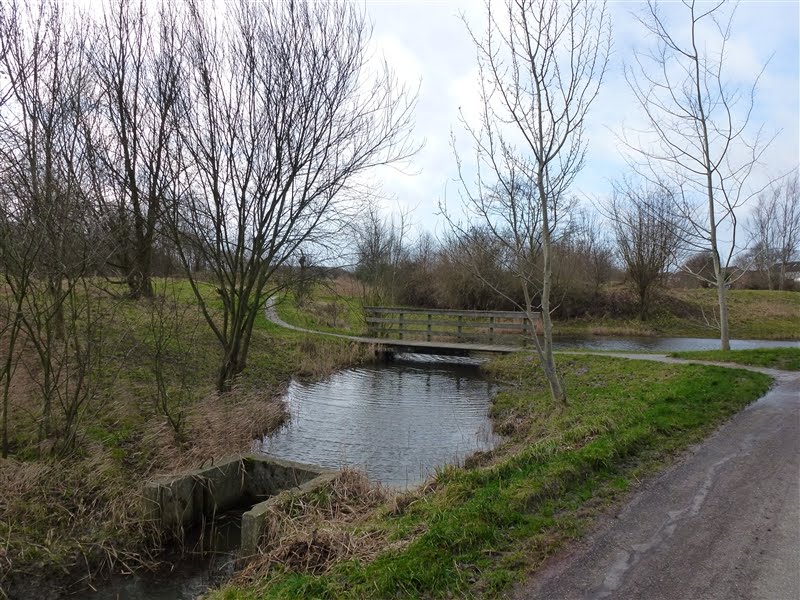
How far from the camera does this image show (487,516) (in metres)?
4.38

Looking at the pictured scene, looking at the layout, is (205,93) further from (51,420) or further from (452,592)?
(452,592)

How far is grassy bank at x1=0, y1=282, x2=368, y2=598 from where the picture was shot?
16.2 ft

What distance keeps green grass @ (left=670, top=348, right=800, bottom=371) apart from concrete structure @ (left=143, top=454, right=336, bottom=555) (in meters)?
10.6

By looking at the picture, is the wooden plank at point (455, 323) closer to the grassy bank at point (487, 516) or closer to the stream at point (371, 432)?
the stream at point (371, 432)

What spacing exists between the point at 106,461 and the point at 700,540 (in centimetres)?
609

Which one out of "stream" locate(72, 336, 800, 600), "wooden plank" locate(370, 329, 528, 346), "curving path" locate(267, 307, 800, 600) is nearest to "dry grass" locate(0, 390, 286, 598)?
"stream" locate(72, 336, 800, 600)

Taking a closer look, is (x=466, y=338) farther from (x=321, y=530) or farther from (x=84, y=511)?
(x=321, y=530)

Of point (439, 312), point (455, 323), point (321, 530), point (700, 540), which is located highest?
point (439, 312)

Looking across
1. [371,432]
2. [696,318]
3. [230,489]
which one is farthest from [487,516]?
[696,318]

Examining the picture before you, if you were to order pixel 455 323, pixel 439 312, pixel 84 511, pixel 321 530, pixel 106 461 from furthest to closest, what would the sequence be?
pixel 455 323 → pixel 439 312 → pixel 106 461 → pixel 84 511 → pixel 321 530

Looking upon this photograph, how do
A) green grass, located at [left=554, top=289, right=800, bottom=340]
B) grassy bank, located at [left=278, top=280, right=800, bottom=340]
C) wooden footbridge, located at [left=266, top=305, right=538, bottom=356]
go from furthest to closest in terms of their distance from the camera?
green grass, located at [left=554, top=289, right=800, bottom=340] → grassy bank, located at [left=278, top=280, right=800, bottom=340] → wooden footbridge, located at [left=266, top=305, right=538, bottom=356]

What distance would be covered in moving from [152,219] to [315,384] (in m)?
6.23

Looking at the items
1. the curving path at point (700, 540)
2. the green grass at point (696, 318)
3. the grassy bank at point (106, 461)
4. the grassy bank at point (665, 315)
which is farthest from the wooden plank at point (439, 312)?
the curving path at point (700, 540)

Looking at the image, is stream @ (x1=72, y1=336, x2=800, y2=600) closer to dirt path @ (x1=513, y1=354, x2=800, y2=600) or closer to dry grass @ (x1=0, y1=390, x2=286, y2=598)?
dry grass @ (x1=0, y1=390, x2=286, y2=598)
